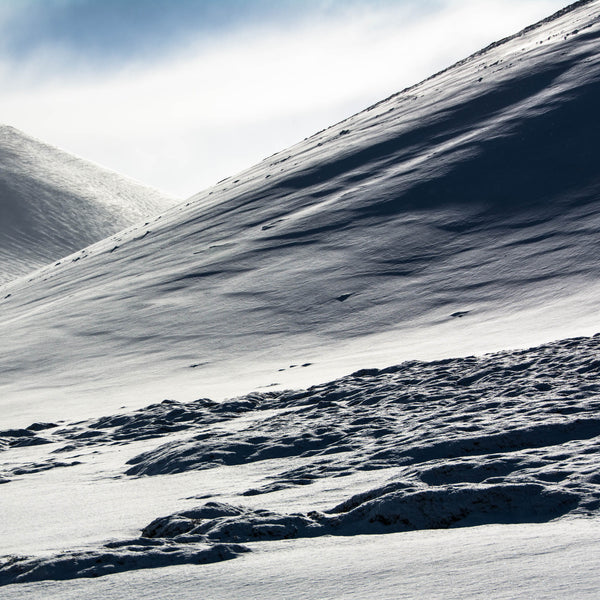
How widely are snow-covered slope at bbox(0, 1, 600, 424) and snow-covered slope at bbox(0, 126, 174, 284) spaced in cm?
3217

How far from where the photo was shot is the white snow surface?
345cm

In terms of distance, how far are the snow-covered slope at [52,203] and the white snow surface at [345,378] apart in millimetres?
33564

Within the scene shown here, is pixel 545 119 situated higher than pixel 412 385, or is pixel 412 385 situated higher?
pixel 545 119

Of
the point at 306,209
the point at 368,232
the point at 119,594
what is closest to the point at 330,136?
the point at 306,209

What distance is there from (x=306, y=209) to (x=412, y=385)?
41.7ft

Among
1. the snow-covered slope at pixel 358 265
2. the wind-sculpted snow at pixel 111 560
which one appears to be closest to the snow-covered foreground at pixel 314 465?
the wind-sculpted snow at pixel 111 560

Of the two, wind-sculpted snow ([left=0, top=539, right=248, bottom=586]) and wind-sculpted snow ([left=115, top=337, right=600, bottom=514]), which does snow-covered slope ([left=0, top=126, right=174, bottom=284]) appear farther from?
wind-sculpted snow ([left=0, top=539, right=248, bottom=586])

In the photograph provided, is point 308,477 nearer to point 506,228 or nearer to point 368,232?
point 506,228

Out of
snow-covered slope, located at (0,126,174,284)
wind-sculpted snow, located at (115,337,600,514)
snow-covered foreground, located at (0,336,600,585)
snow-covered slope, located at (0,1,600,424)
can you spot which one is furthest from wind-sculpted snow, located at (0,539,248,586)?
snow-covered slope, located at (0,126,174,284)

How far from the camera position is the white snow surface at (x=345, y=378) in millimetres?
3453

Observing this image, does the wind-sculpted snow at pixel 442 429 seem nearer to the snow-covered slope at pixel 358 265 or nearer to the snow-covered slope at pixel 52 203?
the snow-covered slope at pixel 358 265

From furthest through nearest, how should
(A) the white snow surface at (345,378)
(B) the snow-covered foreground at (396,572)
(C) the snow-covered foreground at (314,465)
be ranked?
1. (C) the snow-covered foreground at (314,465)
2. (A) the white snow surface at (345,378)
3. (B) the snow-covered foreground at (396,572)

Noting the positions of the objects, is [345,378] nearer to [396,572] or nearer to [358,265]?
[396,572]

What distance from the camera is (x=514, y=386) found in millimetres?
6312
